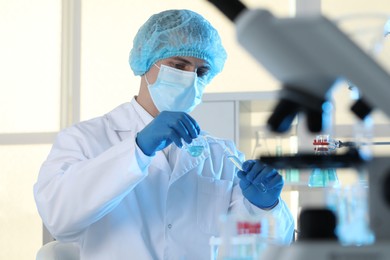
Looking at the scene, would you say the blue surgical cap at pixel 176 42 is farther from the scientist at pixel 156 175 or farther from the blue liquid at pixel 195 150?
the blue liquid at pixel 195 150

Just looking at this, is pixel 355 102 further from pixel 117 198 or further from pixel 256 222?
pixel 117 198

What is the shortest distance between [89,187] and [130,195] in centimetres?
19

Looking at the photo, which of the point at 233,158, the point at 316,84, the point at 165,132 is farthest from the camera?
the point at 233,158

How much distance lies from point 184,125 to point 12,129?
2.89 metres

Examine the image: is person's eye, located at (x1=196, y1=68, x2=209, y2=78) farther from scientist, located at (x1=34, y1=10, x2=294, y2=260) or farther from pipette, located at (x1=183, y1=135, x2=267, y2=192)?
pipette, located at (x1=183, y1=135, x2=267, y2=192)

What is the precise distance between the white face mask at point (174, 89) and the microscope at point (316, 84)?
125 cm

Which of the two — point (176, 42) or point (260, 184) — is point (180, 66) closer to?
point (176, 42)

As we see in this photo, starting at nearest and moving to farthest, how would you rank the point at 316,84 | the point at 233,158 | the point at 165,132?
the point at 316,84
the point at 165,132
the point at 233,158

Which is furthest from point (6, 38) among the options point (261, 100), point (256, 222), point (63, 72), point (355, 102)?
point (355, 102)

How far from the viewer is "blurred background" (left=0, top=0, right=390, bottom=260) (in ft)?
14.2

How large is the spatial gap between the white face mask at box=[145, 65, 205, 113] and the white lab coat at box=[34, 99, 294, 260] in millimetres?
81

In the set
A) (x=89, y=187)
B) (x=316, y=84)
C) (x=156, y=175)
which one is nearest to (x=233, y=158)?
(x=156, y=175)

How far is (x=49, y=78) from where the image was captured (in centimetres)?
441

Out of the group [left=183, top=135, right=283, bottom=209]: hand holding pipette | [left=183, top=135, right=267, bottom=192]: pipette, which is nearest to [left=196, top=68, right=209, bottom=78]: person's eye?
[left=183, top=135, right=267, bottom=192]: pipette
